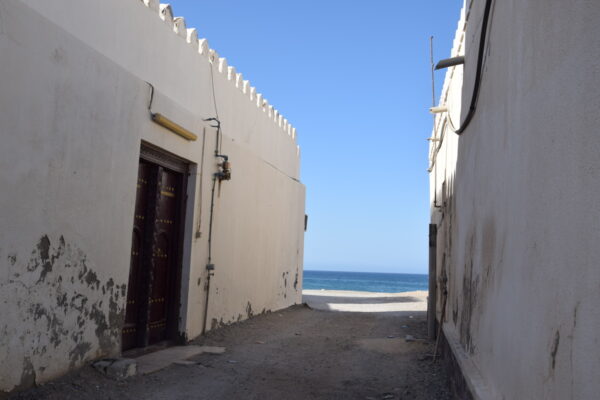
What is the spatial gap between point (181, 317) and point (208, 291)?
75 centimetres

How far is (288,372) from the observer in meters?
5.88

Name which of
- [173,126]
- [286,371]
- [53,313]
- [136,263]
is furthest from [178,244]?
[53,313]

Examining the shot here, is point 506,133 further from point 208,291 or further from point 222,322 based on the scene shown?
point 222,322

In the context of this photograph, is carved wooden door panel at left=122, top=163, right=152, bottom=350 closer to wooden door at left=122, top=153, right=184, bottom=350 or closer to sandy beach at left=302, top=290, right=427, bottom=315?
wooden door at left=122, top=153, right=184, bottom=350

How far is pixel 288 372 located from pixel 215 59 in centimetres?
483

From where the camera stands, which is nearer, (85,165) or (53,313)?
(53,313)

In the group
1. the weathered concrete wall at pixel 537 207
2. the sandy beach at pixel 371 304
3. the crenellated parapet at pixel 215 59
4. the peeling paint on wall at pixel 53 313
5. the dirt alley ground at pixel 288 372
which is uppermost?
the crenellated parapet at pixel 215 59

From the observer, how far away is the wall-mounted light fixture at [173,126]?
6.22 meters


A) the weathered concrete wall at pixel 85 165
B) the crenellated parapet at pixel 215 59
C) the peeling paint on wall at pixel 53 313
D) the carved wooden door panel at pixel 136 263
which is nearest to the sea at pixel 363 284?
the crenellated parapet at pixel 215 59

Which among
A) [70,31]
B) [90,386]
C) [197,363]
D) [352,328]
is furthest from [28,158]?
[352,328]

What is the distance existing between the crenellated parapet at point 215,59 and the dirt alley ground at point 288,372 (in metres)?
3.96

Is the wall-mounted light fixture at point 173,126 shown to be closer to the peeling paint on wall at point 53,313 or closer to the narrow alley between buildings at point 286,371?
the peeling paint on wall at point 53,313

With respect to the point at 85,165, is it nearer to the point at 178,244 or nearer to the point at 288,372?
the point at 178,244

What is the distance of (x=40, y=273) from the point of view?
4.44m
